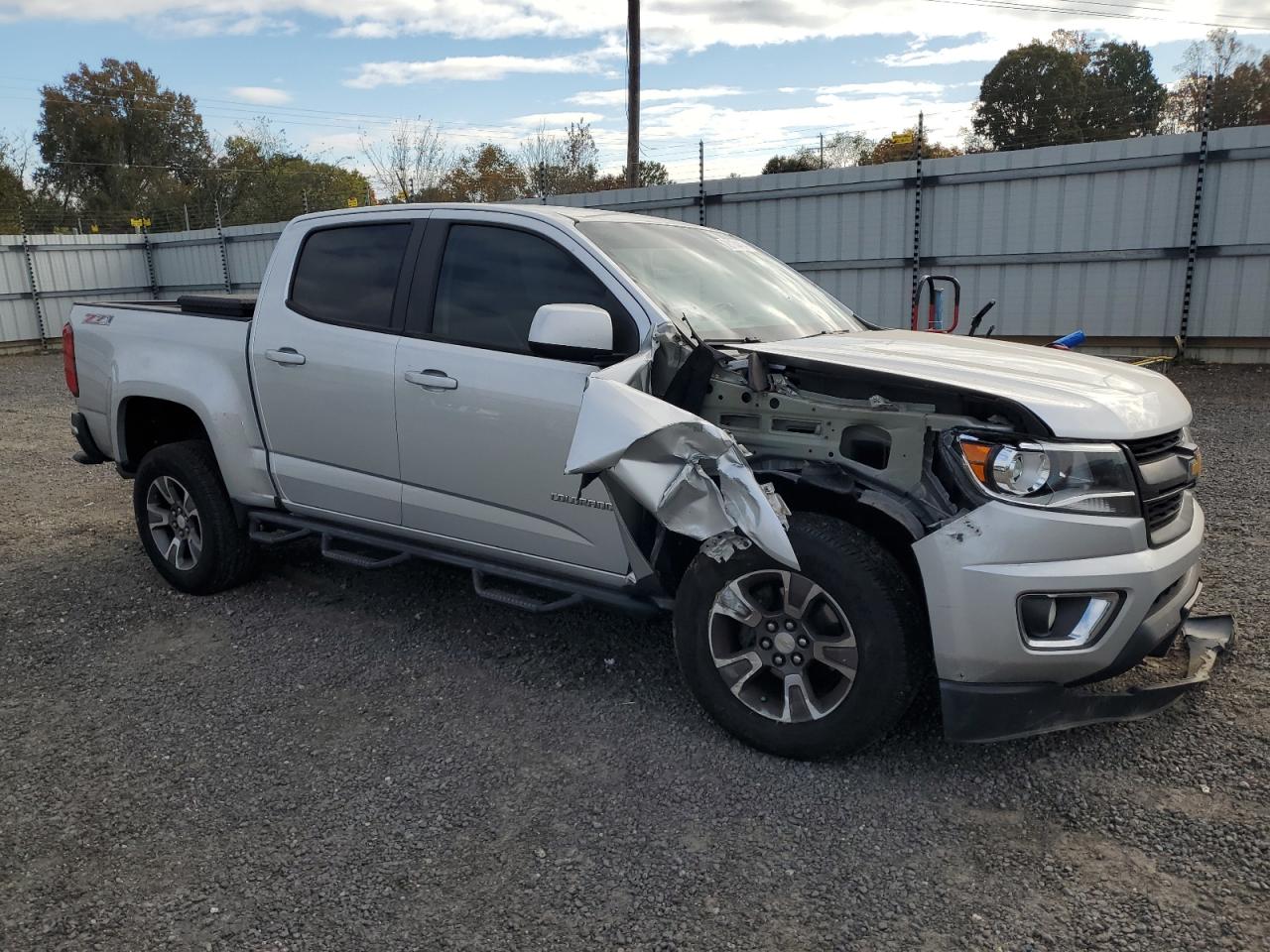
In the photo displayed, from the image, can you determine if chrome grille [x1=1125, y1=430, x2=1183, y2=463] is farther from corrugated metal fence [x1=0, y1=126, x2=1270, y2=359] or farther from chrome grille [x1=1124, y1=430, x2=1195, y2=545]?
corrugated metal fence [x1=0, y1=126, x2=1270, y2=359]

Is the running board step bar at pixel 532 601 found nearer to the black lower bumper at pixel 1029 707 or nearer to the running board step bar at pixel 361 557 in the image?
the running board step bar at pixel 361 557

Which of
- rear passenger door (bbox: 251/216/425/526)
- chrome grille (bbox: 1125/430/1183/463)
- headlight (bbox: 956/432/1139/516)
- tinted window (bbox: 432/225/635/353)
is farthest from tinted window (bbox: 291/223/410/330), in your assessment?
chrome grille (bbox: 1125/430/1183/463)

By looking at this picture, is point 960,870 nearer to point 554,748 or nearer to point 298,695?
point 554,748

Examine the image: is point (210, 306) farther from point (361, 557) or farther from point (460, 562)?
point (460, 562)

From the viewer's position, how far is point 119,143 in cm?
4306

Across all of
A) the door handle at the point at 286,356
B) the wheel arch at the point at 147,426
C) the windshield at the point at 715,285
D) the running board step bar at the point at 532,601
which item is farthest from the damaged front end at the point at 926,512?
the wheel arch at the point at 147,426

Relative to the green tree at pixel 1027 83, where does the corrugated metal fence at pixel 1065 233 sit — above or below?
below

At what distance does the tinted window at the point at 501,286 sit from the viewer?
3713 millimetres

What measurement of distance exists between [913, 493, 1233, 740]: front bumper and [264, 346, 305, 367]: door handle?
2891 millimetres

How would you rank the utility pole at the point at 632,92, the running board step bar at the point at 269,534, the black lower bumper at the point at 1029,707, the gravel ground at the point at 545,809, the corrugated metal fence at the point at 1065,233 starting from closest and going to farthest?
the gravel ground at the point at 545,809, the black lower bumper at the point at 1029,707, the running board step bar at the point at 269,534, the corrugated metal fence at the point at 1065,233, the utility pole at the point at 632,92

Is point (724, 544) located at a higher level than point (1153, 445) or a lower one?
lower

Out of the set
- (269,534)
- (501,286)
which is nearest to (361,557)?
(269,534)

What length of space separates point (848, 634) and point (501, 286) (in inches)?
78.5

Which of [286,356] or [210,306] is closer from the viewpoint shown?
[286,356]
